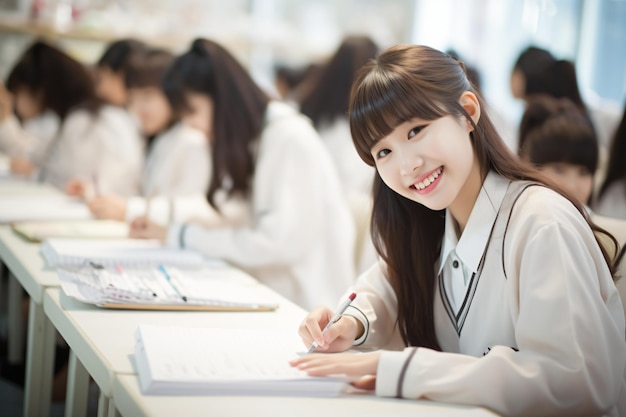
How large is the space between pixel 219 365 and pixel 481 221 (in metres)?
0.50

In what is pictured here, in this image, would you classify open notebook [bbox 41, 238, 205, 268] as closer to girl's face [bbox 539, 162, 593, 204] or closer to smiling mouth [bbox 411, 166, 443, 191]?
smiling mouth [bbox 411, 166, 443, 191]

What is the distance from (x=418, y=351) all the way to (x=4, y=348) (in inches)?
94.9

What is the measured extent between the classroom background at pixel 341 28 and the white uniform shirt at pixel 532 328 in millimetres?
4479

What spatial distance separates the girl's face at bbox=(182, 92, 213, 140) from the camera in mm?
A: 2459

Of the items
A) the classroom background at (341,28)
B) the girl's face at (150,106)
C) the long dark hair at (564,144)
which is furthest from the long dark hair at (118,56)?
the long dark hair at (564,144)

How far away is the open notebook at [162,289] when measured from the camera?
1539 mm

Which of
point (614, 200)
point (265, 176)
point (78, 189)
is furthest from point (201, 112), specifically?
point (614, 200)

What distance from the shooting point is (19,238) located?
225 centimetres

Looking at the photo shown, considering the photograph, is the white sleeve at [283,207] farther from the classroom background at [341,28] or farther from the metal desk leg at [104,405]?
the classroom background at [341,28]

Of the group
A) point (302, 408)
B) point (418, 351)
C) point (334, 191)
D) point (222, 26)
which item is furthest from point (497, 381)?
point (222, 26)

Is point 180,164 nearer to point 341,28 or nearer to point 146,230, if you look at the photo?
point 146,230

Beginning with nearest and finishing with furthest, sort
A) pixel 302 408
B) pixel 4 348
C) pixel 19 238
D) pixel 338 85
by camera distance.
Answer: pixel 302 408, pixel 19 238, pixel 4 348, pixel 338 85

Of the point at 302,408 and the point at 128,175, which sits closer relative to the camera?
the point at 302,408

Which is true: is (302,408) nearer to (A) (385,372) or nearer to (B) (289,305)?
(A) (385,372)
